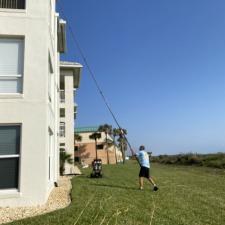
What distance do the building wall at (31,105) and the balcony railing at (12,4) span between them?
242 millimetres

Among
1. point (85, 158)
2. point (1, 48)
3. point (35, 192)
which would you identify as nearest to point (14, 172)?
point (35, 192)

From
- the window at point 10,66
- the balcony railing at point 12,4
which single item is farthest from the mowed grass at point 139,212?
the balcony railing at point 12,4

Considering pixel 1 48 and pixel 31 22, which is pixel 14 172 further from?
pixel 31 22

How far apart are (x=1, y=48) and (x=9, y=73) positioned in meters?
0.85

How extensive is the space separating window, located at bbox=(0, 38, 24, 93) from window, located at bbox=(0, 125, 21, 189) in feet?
4.42

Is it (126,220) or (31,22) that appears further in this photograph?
(31,22)

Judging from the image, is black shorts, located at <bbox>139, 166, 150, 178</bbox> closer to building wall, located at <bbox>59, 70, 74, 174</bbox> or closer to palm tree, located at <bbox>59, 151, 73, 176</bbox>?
palm tree, located at <bbox>59, 151, 73, 176</bbox>

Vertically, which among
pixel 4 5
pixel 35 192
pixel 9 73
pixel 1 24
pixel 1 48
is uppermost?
pixel 4 5

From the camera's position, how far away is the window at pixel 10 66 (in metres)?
11.3

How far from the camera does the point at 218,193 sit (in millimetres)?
14156

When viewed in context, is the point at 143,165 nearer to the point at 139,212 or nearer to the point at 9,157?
the point at 139,212

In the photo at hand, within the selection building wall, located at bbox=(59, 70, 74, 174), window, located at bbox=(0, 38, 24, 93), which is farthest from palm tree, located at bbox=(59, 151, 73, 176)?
window, located at bbox=(0, 38, 24, 93)

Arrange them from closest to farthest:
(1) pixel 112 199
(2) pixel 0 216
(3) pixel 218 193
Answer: (2) pixel 0 216, (1) pixel 112 199, (3) pixel 218 193

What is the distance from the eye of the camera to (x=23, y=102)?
436 inches
